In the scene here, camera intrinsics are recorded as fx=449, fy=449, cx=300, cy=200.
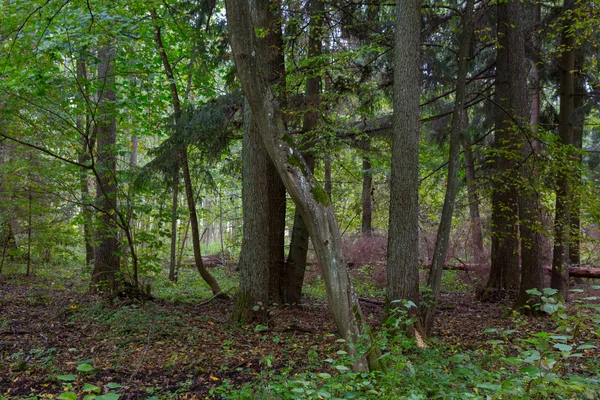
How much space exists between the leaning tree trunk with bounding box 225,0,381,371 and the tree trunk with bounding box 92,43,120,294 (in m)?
3.45

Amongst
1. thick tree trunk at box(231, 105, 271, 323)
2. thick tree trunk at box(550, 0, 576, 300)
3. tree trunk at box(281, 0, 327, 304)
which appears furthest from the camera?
tree trunk at box(281, 0, 327, 304)

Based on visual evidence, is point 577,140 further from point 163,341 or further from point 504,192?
point 163,341

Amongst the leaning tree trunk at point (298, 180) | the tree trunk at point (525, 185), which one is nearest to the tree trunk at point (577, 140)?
the tree trunk at point (525, 185)

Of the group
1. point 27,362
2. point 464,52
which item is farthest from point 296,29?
point 27,362

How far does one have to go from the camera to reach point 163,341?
6.46 metres

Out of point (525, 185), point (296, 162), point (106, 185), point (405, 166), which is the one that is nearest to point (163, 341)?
point (296, 162)

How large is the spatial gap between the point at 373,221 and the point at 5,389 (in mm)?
15818

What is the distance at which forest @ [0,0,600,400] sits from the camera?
16.3ft

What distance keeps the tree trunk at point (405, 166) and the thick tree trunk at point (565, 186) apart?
3.04 metres

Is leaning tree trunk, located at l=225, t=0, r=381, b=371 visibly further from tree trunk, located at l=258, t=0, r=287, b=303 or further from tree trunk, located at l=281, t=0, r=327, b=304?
tree trunk, located at l=281, t=0, r=327, b=304

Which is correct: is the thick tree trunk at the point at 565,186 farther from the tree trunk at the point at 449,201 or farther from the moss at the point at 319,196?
the moss at the point at 319,196

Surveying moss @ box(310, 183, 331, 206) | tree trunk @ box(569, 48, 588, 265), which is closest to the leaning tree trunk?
moss @ box(310, 183, 331, 206)

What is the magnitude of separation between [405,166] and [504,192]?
169 inches

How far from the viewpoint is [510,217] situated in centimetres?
875
